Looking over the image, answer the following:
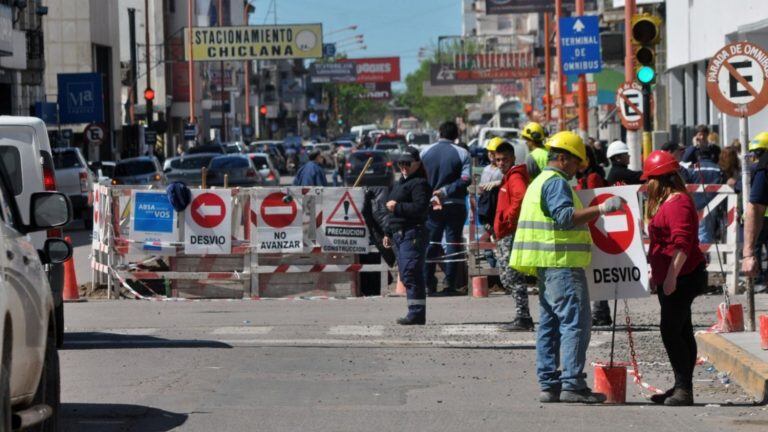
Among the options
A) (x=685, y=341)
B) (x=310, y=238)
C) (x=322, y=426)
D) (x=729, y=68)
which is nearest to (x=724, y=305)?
(x=729, y=68)

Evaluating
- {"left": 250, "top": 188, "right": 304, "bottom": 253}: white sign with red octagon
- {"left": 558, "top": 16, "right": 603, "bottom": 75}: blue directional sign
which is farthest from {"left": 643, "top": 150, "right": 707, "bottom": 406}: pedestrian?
{"left": 558, "top": 16, "right": 603, "bottom": 75}: blue directional sign

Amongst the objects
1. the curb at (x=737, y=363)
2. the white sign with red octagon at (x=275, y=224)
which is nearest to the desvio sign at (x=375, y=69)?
the white sign with red octagon at (x=275, y=224)

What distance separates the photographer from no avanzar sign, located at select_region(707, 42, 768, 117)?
13617mm

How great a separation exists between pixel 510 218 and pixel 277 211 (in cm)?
636

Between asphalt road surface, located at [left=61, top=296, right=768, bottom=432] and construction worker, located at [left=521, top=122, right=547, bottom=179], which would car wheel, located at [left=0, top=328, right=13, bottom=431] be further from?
construction worker, located at [left=521, top=122, right=547, bottom=179]

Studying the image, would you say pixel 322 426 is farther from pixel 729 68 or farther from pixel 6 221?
pixel 729 68

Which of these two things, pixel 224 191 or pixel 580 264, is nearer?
pixel 580 264

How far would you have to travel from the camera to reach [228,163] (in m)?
40.4

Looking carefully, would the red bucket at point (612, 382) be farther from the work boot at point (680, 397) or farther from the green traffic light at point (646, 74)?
the green traffic light at point (646, 74)

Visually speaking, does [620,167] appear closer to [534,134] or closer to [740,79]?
[534,134]

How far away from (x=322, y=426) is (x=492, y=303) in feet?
28.4

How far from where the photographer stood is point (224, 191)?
19266mm

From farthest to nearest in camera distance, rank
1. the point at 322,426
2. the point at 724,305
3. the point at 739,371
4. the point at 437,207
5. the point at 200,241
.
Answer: the point at 200,241, the point at 437,207, the point at 724,305, the point at 739,371, the point at 322,426

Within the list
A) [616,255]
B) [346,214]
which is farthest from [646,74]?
[616,255]
